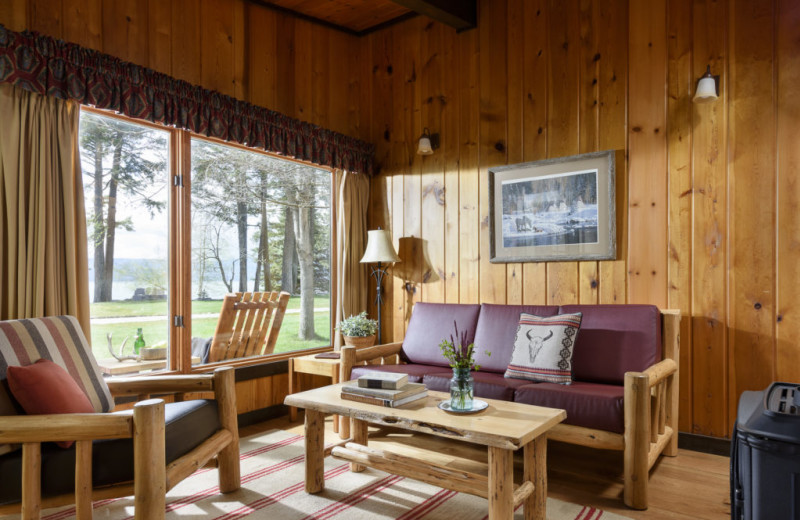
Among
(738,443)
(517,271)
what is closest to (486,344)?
(517,271)

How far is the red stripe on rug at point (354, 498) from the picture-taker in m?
2.31

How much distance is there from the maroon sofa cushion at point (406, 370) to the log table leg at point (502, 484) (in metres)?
1.24

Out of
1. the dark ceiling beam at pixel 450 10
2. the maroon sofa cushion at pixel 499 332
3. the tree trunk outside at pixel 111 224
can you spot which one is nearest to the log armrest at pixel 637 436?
the maroon sofa cushion at pixel 499 332

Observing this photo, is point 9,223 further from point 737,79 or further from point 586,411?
point 737,79

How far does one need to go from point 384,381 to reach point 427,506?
61cm

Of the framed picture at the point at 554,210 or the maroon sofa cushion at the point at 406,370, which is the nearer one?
the maroon sofa cushion at the point at 406,370

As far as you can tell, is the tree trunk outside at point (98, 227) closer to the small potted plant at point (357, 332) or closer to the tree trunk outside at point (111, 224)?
the tree trunk outside at point (111, 224)

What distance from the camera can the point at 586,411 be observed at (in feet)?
8.45

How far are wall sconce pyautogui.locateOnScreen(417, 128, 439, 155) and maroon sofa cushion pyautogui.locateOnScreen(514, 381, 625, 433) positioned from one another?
211 centimetres

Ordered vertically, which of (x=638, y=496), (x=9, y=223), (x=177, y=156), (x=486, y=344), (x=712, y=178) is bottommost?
(x=638, y=496)

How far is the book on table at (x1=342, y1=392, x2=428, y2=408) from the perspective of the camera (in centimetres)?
232

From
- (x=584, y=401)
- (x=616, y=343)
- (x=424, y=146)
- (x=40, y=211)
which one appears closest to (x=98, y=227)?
(x=40, y=211)

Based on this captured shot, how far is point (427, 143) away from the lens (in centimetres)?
416

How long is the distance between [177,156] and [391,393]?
85.7 inches
